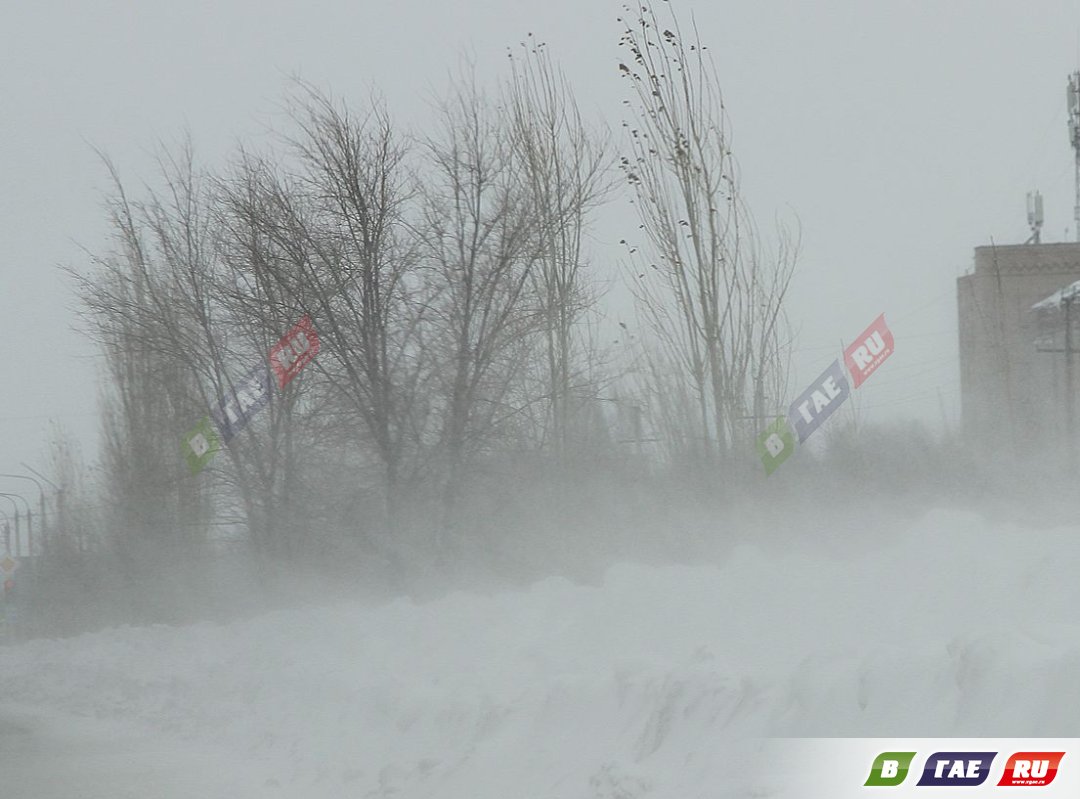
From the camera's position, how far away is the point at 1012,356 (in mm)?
53688

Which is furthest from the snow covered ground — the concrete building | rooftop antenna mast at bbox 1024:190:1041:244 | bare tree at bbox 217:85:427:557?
rooftop antenna mast at bbox 1024:190:1041:244

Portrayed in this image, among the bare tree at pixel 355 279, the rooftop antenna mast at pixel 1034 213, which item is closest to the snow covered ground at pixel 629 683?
the bare tree at pixel 355 279

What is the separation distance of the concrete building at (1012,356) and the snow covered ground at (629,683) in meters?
16.8

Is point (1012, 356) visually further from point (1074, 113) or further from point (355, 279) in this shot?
point (355, 279)

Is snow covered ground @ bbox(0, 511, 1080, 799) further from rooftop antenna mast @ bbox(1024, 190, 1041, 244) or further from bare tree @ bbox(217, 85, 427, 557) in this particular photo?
rooftop antenna mast @ bbox(1024, 190, 1041, 244)

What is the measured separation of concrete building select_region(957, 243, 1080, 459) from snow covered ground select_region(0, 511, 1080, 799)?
16835 mm

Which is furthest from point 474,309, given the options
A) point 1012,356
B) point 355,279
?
point 1012,356

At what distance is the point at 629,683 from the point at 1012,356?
48.6 metres

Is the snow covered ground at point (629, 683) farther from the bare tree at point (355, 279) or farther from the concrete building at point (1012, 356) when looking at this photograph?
the concrete building at point (1012, 356)

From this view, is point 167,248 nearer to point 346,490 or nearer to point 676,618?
point 346,490

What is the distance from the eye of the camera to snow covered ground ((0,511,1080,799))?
670 centimetres

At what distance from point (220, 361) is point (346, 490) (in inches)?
117

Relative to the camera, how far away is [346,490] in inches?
752

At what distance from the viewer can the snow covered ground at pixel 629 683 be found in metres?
6.70
